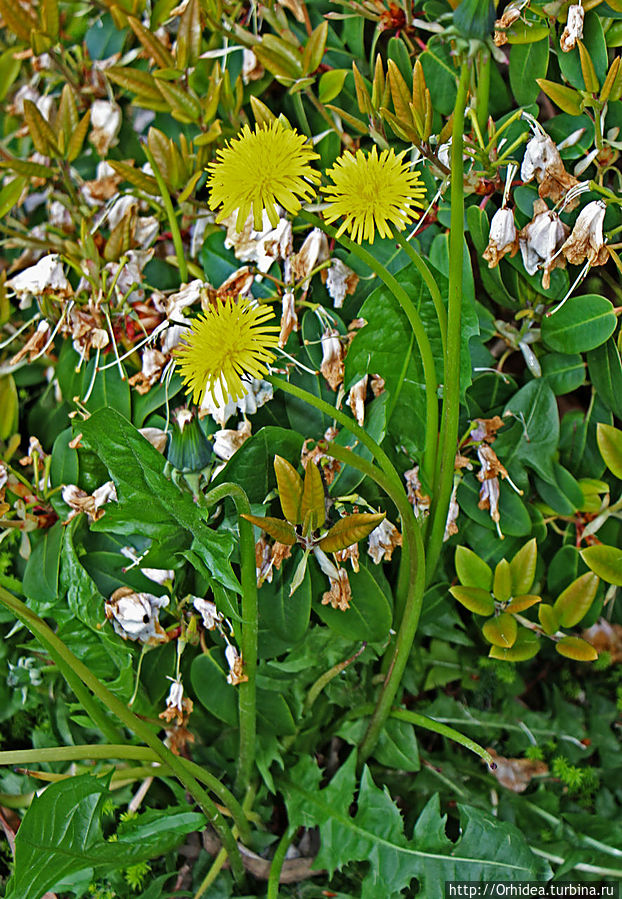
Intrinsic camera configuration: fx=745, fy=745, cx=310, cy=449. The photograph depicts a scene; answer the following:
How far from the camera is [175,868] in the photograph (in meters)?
0.83

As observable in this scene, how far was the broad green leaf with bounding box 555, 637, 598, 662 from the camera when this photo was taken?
791mm

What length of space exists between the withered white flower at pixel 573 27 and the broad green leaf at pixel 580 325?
0.24 metres

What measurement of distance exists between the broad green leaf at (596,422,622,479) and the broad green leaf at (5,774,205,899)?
55 cm

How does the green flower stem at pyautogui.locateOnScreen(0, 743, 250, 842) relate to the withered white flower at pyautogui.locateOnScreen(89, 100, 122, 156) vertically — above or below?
below

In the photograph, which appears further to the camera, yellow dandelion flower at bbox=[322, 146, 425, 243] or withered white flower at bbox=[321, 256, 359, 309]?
withered white flower at bbox=[321, 256, 359, 309]

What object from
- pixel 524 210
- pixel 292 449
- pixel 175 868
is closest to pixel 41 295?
pixel 292 449

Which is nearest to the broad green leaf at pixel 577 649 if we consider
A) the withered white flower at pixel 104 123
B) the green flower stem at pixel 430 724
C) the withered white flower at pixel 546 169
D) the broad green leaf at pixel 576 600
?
the broad green leaf at pixel 576 600

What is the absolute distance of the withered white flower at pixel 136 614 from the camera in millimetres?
760

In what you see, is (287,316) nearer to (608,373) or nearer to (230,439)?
(230,439)

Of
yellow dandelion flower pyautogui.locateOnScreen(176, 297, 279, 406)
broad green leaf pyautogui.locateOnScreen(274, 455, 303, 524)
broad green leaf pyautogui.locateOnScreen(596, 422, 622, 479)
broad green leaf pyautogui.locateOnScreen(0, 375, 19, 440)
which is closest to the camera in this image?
yellow dandelion flower pyautogui.locateOnScreen(176, 297, 279, 406)

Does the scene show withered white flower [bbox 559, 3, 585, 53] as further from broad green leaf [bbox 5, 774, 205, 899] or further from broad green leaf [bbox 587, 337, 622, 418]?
broad green leaf [bbox 5, 774, 205, 899]

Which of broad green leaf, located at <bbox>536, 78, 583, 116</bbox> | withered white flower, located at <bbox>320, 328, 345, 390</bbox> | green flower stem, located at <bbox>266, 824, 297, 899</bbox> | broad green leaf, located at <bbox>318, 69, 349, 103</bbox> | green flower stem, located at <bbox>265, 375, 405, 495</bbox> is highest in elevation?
broad green leaf, located at <bbox>318, 69, 349, 103</bbox>

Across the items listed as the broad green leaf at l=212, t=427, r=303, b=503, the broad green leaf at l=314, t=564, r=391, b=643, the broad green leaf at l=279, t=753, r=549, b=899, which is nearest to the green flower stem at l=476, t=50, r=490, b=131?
the broad green leaf at l=212, t=427, r=303, b=503

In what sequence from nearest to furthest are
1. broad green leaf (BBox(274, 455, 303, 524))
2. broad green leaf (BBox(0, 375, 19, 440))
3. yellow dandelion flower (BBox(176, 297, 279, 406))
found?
yellow dandelion flower (BBox(176, 297, 279, 406)) < broad green leaf (BBox(274, 455, 303, 524)) < broad green leaf (BBox(0, 375, 19, 440))
